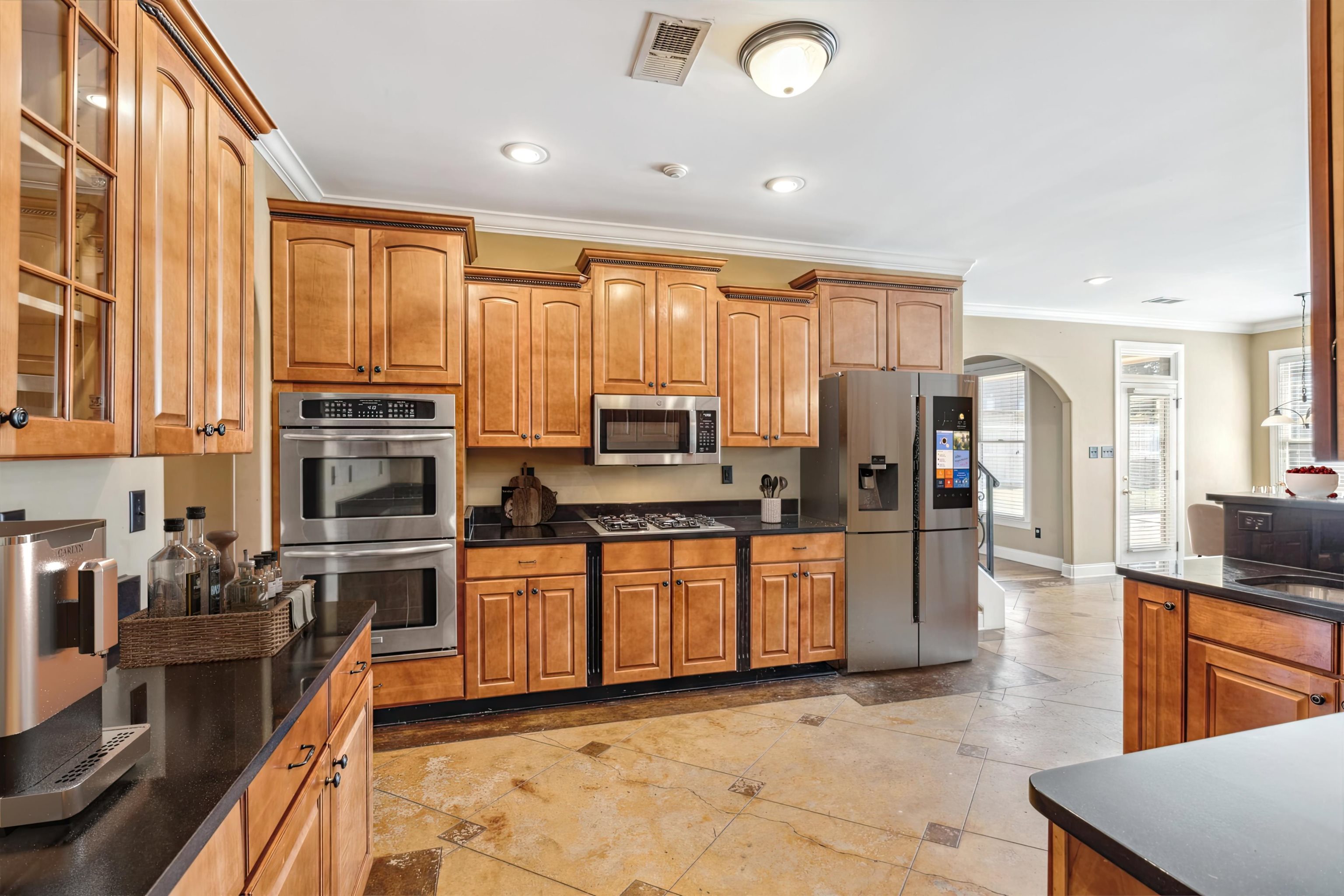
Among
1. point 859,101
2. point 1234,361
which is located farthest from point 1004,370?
point 859,101

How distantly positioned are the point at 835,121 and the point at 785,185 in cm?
65

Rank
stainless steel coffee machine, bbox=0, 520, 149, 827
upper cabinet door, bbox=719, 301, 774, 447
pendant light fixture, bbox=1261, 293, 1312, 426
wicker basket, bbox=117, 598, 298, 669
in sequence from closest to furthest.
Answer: stainless steel coffee machine, bbox=0, 520, 149, 827 < wicker basket, bbox=117, 598, 298, 669 < upper cabinet door, bbox=719, 301, 774, 447 < pendant light fixture, bbox=1261, 293, 1312, 426

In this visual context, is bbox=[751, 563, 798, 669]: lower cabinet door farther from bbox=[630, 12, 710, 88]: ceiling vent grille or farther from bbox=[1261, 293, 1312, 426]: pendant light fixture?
bbox=[1261, 293, 1312, 426]: pendant light fixture

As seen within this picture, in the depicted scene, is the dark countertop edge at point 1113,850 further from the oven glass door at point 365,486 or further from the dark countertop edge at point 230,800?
the oven glass door at point 365,486

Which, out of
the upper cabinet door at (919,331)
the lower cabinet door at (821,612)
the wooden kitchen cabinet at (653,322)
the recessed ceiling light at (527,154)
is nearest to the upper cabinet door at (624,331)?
the wooden kitchen cabinet at (653,322)

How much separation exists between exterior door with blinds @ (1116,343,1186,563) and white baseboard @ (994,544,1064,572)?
0.56 m

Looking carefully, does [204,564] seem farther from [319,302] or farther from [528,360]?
[528,360]

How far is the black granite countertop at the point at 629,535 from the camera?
3.37 metres

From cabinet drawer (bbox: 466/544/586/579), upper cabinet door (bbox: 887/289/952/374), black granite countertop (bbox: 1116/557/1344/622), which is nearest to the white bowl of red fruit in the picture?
black granite countertop (bbox: 1116/557/1344/622)

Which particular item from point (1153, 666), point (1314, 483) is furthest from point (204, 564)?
point (1314, 483)

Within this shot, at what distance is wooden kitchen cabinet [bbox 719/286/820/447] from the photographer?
12.9 ft

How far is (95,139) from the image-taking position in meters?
1.10

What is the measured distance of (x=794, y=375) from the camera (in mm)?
4039

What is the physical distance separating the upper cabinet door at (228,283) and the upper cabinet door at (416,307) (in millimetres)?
1385
